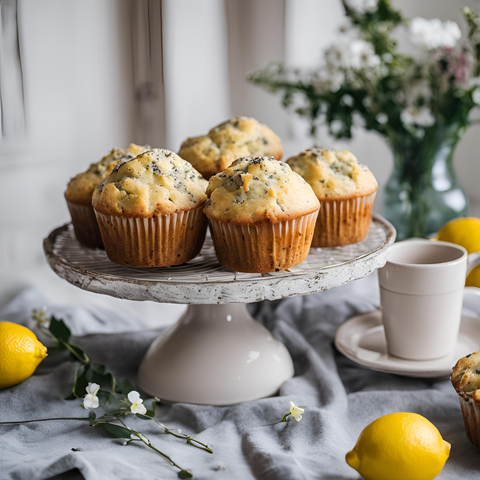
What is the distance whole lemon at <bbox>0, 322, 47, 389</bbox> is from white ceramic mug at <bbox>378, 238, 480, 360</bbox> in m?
0.88

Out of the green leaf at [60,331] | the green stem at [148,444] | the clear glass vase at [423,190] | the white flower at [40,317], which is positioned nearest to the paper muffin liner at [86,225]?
the green leaf at [60,331]

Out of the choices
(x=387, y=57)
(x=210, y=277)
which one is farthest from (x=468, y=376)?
(x=387, y=57)

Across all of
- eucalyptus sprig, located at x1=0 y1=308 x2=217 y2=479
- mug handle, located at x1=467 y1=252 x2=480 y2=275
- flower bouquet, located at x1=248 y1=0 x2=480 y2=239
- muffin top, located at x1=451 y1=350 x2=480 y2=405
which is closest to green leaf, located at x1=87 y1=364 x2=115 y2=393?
eucalyptus sprig, located at x1=0 y1=308 x2=217 y2=479

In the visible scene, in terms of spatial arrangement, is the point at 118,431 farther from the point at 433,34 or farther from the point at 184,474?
the point at 433,34

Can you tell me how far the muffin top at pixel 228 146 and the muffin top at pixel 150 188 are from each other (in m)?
0.17

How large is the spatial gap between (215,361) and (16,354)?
0.47 meters

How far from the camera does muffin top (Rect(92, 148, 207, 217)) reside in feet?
4.24

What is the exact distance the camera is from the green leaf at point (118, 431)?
1.25m

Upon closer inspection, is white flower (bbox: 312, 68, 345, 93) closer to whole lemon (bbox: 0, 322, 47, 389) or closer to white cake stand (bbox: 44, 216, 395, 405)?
white cake stand (bbox: 44, 216, 395, 405)

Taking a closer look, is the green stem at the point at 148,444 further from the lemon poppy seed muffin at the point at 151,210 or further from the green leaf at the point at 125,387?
the lemon poppy seed muffin at the point at 151,210

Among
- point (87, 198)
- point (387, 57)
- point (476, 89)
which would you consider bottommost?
point (87, 198)

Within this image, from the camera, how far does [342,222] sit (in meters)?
1.47

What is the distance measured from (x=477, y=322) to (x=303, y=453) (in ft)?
2.56

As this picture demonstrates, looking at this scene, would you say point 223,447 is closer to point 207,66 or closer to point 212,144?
point 212,144
